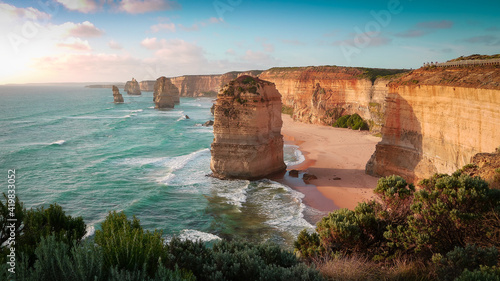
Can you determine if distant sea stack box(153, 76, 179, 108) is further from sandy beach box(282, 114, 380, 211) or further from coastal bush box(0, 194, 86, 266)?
coastal bush box(0, 194, 86, 266)

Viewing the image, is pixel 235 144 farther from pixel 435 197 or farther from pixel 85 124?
pixel 85 124

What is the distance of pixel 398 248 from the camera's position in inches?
392

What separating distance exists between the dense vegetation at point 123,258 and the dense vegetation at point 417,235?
72.6 inches

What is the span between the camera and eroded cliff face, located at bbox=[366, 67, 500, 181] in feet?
53.4

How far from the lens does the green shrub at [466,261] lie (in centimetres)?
749

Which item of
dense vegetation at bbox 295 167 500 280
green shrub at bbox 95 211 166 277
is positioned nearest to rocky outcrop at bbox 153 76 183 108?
dense vegetation at bbox 295 167 500 280

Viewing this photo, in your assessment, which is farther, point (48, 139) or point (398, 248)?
point (48, 139)

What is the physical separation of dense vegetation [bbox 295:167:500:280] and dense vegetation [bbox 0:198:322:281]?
184 cm

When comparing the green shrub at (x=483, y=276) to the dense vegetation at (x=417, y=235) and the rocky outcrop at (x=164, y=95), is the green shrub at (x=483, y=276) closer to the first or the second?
the dense vegetation at (x=417, y=235)

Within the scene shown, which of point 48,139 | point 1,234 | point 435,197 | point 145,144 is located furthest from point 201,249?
point 48,139

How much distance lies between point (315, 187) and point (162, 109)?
75.6 m

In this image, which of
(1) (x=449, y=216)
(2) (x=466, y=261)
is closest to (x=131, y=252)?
(2) (x=466, y=261)

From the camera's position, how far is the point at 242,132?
2519 cm

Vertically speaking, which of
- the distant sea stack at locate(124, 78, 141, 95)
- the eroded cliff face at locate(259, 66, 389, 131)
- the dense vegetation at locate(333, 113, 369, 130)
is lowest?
the dense vegetation at locate(333, 113, 369, 130)
